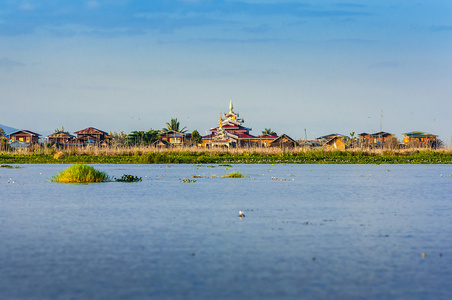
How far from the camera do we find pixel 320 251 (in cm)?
1141

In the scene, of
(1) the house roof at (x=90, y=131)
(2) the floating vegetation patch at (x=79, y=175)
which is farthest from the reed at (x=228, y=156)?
(1) the house roof at (x=90, y=131)

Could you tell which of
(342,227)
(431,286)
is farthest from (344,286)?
(342,227)

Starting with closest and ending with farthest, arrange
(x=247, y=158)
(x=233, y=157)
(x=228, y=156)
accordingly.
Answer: (x=233, y=157), (x=247, y=158), (x=228, y=156)

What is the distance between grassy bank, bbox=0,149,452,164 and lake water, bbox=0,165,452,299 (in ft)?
139

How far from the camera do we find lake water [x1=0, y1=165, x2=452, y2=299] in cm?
870

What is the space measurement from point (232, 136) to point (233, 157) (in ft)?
175

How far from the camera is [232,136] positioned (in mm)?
121312

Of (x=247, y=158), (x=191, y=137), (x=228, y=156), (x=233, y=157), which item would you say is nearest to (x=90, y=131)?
(x=191, y=137)

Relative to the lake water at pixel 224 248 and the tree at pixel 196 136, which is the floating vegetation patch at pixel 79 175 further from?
the tree at pixel 196 136

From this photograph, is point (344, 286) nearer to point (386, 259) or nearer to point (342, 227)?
point (386, 259)

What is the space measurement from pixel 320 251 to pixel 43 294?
18.0ft

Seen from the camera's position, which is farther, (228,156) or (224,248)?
(228,156)

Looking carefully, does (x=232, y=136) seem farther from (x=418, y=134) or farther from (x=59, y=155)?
(x=59, y=155)

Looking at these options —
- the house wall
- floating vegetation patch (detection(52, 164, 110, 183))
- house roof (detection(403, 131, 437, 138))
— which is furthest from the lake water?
house roof (detection(403, 131, 437, 138))
